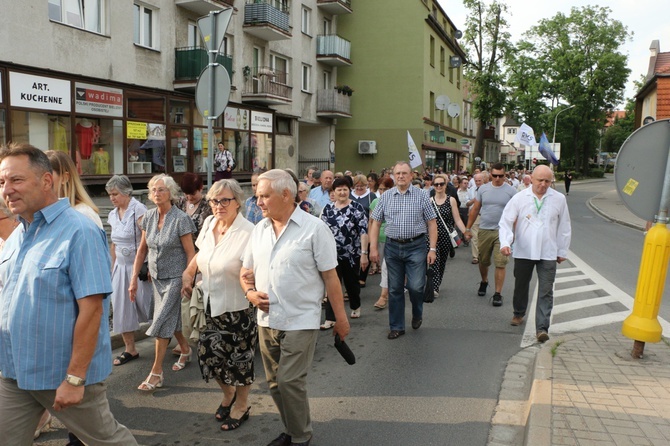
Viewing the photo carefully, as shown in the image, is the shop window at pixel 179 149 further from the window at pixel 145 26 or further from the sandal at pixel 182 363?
the sandal at pixel 182 363

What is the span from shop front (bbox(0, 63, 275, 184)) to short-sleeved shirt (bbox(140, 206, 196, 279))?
1103cm

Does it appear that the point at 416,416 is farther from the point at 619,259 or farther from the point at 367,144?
the point at 367,144

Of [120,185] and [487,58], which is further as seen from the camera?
[487,58]

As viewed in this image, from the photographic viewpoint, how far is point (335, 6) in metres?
31.8

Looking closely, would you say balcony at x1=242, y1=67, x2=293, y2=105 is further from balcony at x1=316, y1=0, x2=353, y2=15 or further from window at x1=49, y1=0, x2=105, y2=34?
window at x1=49, y1=0, x2=105, y2=34

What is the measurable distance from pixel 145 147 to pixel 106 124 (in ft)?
5.68

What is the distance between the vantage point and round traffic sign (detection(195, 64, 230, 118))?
24.2 feet

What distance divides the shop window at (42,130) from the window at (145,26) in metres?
4.11

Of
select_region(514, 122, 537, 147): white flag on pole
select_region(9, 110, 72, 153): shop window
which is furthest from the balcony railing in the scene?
select_region(514, 122, 537, 147): white flag on pole

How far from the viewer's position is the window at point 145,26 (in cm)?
1852

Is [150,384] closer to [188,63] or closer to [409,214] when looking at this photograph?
[409,214]

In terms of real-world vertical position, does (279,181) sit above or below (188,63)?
below

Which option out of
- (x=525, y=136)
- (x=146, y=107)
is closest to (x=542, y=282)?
(x=146, y=107)

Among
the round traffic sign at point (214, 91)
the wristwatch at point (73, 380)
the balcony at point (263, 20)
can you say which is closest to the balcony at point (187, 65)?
the balcony at point (263, 20)
